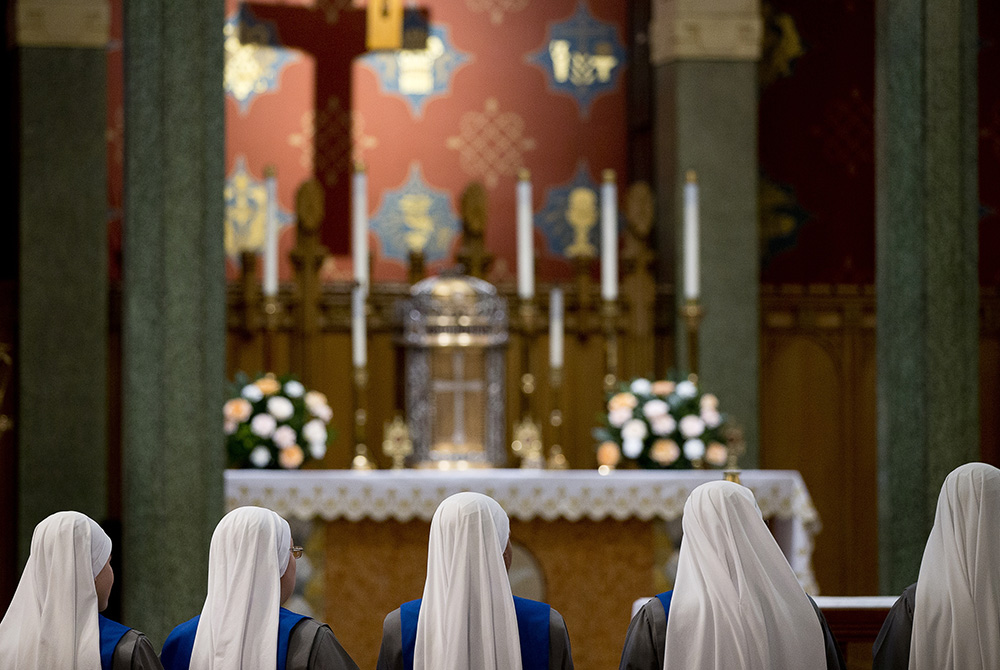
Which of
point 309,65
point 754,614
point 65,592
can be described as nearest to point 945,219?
point 754,614

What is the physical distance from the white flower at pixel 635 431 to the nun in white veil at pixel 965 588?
337 centimetres

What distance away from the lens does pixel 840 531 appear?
8.93 metres

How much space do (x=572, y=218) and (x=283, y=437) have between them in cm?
352

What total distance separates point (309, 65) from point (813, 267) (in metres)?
3.97

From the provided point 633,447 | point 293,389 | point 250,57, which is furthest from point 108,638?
point 250,57

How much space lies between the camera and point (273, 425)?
6777mm

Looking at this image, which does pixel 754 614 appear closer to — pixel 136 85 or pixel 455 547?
pixel 455 547

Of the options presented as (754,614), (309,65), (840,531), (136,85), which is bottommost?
(840,531)

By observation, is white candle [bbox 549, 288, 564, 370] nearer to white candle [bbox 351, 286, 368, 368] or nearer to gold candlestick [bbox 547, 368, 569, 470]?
gold candlestick [bbox 547, 368, 569, 470]

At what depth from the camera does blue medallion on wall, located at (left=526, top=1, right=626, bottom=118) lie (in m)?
9.63

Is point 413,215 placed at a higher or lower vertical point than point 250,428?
higher

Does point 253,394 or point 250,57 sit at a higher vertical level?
point 250,57

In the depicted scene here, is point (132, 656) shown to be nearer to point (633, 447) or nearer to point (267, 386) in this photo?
point (267, 386)

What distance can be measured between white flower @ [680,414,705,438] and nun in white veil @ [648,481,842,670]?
343 centimetres
